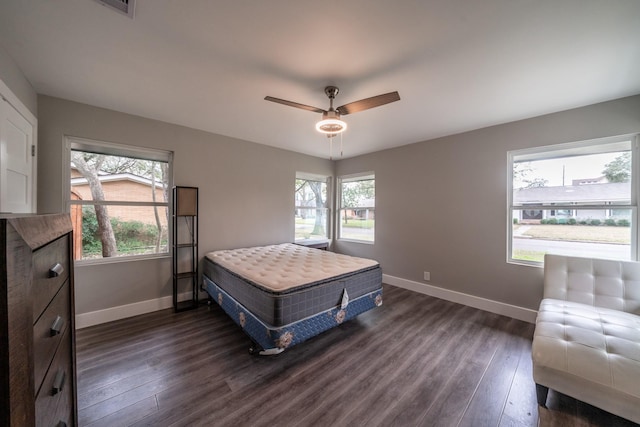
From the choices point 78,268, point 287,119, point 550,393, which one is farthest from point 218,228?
point 550,393

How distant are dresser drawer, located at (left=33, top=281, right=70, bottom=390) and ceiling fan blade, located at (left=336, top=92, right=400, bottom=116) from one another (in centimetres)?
216

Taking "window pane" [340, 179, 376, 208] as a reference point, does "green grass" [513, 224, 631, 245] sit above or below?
below

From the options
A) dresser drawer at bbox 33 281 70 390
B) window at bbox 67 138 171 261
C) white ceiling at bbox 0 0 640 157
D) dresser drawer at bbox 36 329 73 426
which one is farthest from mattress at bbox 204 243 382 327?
white ceiling at bbox 0 0 640 157

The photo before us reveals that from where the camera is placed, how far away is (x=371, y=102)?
2.01 m

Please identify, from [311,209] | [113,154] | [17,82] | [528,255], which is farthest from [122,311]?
[528,255]

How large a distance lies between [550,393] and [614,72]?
2662 millimetres

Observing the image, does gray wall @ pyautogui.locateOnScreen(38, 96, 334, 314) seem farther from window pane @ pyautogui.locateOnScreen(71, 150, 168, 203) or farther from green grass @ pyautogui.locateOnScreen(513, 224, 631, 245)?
green grass @ pyautogui.locateOnScreen(513, 224, 631, 245)

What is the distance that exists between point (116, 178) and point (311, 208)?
123 inches

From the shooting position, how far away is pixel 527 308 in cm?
284

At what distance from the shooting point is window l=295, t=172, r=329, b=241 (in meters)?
4.76

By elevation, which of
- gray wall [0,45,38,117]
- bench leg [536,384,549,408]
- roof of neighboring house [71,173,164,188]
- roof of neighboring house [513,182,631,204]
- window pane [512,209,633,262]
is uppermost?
gray wall [0,45,38,117]

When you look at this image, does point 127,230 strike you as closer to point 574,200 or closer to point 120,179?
point 120,179

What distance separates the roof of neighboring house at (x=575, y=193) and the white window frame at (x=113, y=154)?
4.66m

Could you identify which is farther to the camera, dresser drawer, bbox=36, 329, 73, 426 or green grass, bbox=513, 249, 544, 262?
green grass, bbox=513, 249, 544, 262
